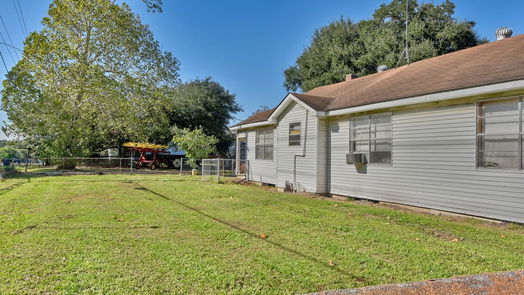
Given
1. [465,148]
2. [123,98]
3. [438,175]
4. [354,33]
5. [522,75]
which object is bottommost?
[438,175]

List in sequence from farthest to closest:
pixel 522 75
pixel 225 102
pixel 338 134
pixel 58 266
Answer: pixel 225 102 < pixel 338 134 < pixel 522 75 < pixel 58 266

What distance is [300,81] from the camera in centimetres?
3053

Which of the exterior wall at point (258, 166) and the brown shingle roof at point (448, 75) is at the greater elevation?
the brown shingle roof at point (448, 75)

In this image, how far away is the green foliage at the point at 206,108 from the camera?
86.3ft

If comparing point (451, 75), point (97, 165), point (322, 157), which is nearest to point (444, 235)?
point (451, 75)

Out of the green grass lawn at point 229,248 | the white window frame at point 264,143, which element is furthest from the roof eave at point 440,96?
the white window frame at point 264,143

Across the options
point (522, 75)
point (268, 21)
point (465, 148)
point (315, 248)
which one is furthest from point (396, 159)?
point (268, 21)

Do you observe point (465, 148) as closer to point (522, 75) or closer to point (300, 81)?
point (522, 75)

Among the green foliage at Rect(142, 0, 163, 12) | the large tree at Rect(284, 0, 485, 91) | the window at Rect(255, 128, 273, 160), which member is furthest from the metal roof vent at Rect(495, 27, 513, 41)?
the green foliage at Rect(142, 0, 163, 12)

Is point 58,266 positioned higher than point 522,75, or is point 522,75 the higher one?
point 522,75

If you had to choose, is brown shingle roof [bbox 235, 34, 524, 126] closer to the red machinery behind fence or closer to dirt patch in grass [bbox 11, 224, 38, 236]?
dirt patch in grass [bbox 11, 224, 38, 236]

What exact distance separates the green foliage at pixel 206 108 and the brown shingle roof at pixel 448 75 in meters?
17.6

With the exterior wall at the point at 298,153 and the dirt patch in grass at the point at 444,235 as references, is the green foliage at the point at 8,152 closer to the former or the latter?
the exterior wall at the point at 298,153

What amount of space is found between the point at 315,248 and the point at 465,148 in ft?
14.1
